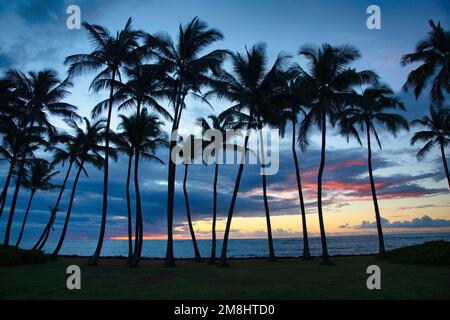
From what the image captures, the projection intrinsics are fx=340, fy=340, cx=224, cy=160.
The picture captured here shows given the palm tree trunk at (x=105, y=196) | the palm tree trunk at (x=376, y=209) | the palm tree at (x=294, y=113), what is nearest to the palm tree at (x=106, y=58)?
the palm tree trunk at (x=105, y=196)

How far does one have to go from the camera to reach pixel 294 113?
28.3 meters

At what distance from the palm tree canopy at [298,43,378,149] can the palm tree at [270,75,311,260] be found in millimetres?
477

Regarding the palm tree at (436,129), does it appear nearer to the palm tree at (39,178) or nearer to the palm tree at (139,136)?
the palm tree at (139,136)

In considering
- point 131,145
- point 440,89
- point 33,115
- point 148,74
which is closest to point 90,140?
point 33,115

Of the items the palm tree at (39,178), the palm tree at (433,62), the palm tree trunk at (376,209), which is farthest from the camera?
the palm tree at (39,178)

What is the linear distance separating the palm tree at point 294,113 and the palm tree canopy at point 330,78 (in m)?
0.48

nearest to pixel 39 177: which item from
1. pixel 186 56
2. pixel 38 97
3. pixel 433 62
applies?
pixel 38 97

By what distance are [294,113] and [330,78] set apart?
6401 millimetres

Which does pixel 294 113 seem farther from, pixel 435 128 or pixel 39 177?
pixel 39 177

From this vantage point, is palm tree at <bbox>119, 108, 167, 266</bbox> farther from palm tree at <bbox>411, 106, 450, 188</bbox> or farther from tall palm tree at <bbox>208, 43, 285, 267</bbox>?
palm tree at <bbox>411, 106, 450, 188</bbox>

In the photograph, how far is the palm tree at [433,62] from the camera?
19.6 metres

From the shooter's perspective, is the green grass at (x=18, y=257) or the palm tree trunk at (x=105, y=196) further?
the palm tree trunk at (x=105, y=196)

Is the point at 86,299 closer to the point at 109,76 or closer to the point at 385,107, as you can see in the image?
the point at 109,76
